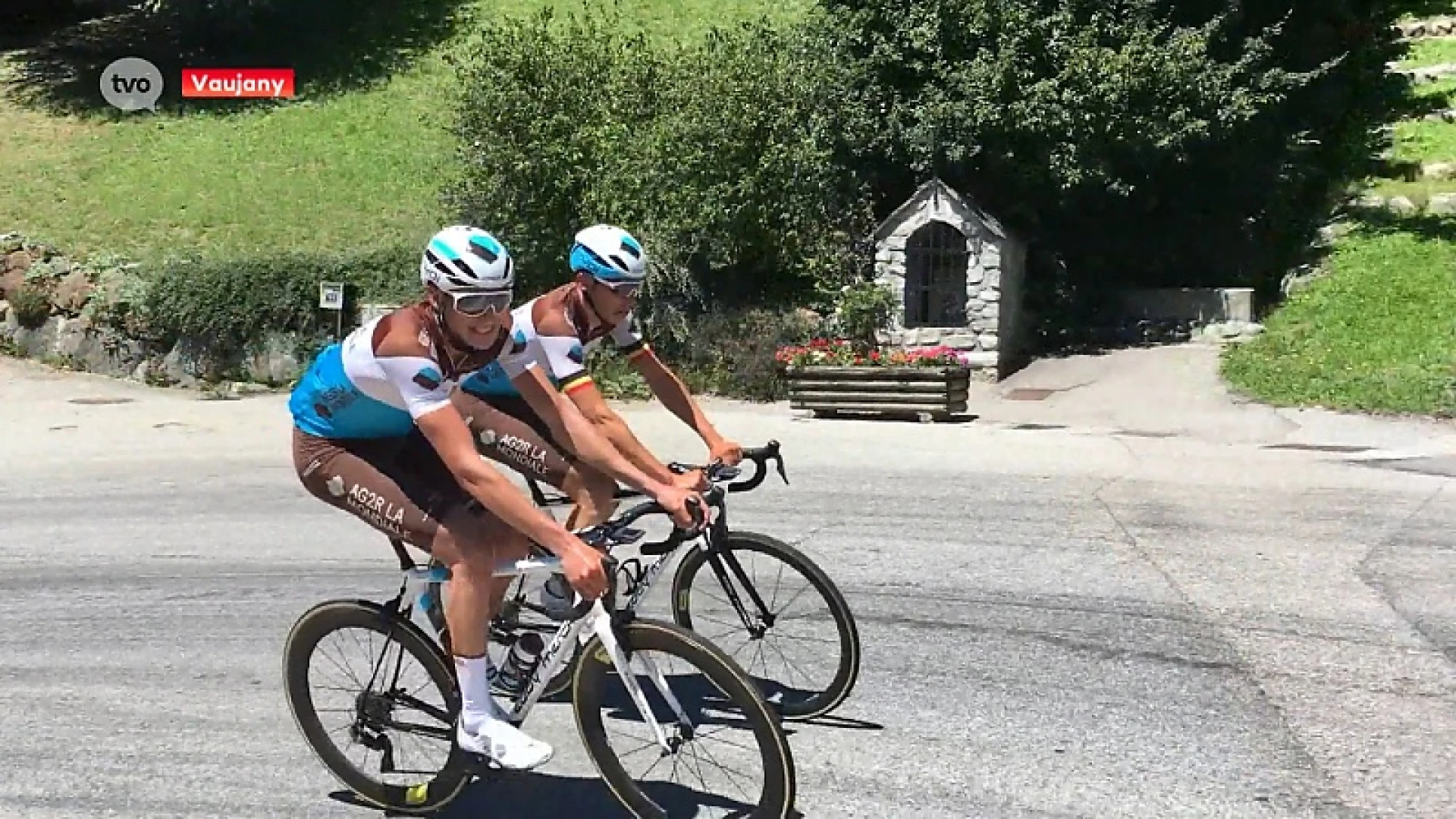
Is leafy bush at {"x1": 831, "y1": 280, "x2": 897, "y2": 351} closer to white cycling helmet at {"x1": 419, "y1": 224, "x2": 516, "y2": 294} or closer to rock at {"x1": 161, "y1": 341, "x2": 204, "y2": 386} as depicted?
rock at {"x1": 161, "y1": 341, "x2": 204, "y2": 386}

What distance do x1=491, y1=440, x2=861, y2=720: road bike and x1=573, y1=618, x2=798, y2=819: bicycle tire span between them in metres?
0.54

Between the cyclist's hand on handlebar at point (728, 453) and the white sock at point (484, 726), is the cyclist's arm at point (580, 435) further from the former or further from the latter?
the white sock at point (484, 726)

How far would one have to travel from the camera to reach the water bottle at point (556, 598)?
471 cm

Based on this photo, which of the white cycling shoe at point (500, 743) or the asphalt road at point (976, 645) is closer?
the white cycling shoe at point (500, 743)

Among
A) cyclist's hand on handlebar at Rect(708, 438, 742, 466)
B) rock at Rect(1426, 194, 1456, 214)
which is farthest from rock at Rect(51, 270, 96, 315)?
rock at Rect(1426, 194, 1456, 214)

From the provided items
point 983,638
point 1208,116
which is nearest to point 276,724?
point 983,638

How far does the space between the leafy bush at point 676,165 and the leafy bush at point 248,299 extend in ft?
A: 6.69

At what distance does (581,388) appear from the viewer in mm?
5352

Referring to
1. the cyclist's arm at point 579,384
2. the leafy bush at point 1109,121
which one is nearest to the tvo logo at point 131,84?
the leafy bush at point 1109,121

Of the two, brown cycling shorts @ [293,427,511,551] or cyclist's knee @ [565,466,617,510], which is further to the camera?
cyclist's knee @ [565,466,617,510]

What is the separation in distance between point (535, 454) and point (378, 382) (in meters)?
1.64

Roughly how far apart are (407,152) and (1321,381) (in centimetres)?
1853

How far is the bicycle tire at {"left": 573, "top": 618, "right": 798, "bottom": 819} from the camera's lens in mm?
3939

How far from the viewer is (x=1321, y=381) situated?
16406 mm
